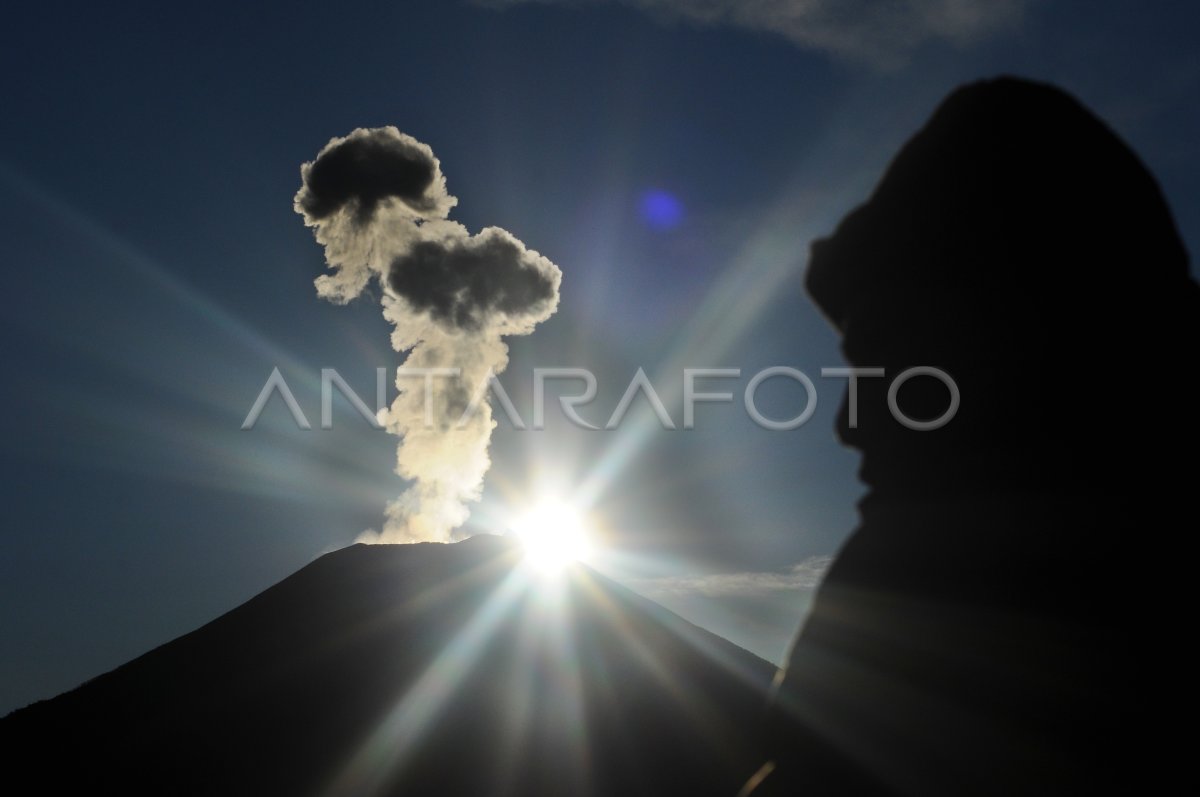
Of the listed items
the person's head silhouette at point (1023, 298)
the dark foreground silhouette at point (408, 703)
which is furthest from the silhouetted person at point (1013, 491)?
the dark foreground silhouette at point (408, 703)

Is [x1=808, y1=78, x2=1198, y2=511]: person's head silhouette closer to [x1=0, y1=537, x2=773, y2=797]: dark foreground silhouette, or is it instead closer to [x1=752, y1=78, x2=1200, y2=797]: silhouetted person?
[x1=752, y1=78, x2=1200, y2=797]: silhouetted person

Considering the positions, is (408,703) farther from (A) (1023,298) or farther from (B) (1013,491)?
(A) (1023,298)

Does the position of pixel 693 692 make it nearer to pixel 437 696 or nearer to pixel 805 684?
pixel 437 696

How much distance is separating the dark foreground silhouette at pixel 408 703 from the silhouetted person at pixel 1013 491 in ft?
130

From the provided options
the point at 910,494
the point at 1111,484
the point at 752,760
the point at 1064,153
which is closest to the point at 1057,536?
the point at 1111,484

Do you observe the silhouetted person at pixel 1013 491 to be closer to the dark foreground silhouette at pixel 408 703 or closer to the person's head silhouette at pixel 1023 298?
the person's head silhouette at pixel 1023 298

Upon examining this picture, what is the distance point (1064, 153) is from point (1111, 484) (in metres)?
3.33

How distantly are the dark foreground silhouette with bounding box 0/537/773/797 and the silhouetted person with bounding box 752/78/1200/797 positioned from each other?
130ft

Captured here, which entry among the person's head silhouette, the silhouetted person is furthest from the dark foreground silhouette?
the person's head silhouette

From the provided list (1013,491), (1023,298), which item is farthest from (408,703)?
(1023,298)

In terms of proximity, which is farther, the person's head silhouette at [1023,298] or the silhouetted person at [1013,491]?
the person's head silhouette at [1023,298]

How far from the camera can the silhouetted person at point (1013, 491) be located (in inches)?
279

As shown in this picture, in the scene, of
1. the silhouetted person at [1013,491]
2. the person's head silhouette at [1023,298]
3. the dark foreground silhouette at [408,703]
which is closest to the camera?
the silhouetted person at [1013,491]

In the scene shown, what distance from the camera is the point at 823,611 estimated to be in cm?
898
